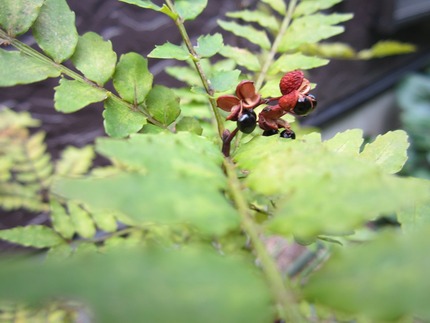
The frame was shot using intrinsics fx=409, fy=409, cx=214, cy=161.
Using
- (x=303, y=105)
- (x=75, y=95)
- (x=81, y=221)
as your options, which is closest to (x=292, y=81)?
(x=303, y=105)

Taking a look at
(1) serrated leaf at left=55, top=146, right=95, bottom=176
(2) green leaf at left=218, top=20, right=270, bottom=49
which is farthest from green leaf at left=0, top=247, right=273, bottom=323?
(1) serrated leaf at left=55, top=146, right=95, bottom=176

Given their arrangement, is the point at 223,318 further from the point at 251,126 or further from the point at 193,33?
the point at 193,33

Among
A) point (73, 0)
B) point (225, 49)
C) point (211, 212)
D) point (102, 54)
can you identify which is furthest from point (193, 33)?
point (211, 212)

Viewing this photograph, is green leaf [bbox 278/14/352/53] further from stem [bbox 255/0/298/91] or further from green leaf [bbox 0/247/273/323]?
green leaf [bbox 0/247/273/323]

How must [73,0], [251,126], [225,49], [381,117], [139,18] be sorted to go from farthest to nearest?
[381,117] → [139,18] → [73,0] → [225,49] → [251,126]

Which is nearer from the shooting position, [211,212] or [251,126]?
[211,212]

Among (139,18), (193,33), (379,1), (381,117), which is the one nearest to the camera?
(139,18)
